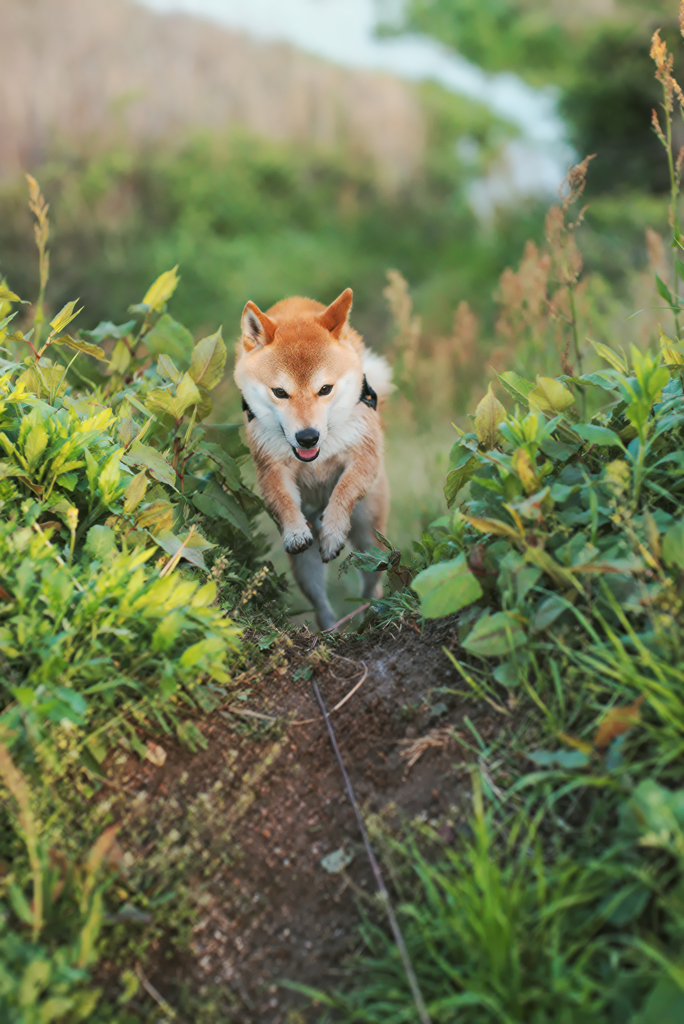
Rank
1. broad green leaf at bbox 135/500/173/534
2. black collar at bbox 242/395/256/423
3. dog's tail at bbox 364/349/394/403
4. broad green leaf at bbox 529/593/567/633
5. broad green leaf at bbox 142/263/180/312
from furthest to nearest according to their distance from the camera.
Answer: dog's tail at bbox 364/349/394/403 < black collar at bbox 242/395/256/423 < broad green leaf at bbox 142/263/180/312 < broad green leaf at bbox 135/500/173/534 < broad green leaf at bbox 529/593/567/633

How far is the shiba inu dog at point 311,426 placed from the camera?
10.9ft

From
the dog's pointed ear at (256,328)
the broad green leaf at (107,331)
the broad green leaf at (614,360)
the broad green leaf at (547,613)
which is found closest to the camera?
the broad green leaf at (547,613)

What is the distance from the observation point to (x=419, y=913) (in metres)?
1.54

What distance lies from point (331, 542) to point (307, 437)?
0.47 metres

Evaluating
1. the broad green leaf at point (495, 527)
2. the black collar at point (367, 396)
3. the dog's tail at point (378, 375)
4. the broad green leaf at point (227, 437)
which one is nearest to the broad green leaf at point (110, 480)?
the broad green leaf at point (227, 437)

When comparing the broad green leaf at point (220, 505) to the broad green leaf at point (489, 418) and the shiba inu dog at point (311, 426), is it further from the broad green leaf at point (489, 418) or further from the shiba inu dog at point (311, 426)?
the broad green leaf at point (489, 418)

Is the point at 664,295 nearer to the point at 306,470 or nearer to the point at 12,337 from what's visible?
the point at 306,470

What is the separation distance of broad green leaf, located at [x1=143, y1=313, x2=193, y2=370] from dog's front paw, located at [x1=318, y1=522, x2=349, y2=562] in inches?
40.9

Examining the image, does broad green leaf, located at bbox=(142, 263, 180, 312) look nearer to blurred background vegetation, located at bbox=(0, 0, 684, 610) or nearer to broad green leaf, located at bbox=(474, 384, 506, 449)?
broad green leaf, located at bbox=(474, 384, 506, 449)

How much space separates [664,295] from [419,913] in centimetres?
185

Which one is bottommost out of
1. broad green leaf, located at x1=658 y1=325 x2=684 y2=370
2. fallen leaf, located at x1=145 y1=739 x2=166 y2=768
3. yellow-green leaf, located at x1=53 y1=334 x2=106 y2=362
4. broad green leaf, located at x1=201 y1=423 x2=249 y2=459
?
fallen leaf, located at x1=145 y1=739 x2=166 y2=768

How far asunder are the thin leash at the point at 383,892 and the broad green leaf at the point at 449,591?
0.42 metres

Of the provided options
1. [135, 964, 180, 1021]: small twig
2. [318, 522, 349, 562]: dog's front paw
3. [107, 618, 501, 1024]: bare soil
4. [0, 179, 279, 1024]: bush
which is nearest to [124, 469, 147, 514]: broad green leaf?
[0, 179, 279, 1024]: bush

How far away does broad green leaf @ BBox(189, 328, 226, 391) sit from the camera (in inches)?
115
